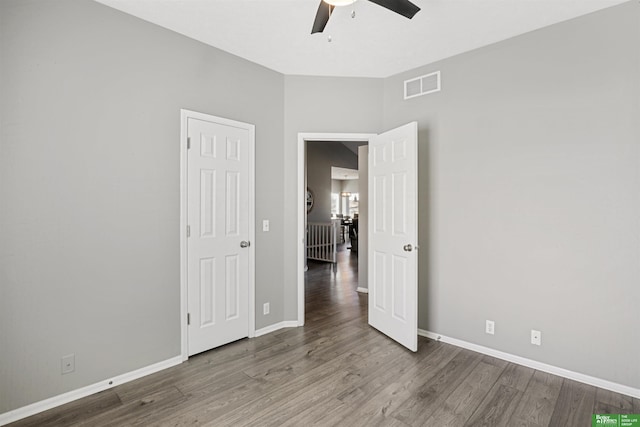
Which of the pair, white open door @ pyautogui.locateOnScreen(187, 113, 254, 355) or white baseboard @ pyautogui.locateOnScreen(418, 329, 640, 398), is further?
white open door @ pyautogui.locateOnScreen(187, 113, 254, 355)

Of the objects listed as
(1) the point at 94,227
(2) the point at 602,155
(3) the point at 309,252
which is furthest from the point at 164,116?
(3) the point at 309,252

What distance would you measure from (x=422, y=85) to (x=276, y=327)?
3087mm

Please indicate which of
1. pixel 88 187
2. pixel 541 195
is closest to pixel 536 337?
pixel 541 195

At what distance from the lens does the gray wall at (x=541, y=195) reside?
2.33m

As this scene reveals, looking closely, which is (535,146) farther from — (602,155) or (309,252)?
(309,252)

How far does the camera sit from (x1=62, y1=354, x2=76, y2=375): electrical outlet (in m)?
2.17

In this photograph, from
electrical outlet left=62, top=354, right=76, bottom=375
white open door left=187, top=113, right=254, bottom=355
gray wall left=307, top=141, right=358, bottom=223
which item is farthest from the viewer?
gray wall left=307, top=141, right=358, bottom=223

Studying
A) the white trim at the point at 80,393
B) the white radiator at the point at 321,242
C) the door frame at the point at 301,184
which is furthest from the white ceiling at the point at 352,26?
the white radiator at the point at 321,242

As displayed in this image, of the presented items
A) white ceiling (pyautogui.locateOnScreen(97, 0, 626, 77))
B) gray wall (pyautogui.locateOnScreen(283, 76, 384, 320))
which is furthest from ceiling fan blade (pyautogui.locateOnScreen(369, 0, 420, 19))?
gray wall (pyautogui.locateOnScreen(283, 76, 384, 320))

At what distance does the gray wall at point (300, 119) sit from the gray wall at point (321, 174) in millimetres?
5528

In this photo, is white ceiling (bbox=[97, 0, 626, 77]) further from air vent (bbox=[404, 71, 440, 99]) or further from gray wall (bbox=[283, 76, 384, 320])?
gray wall (bbox=[283, 76, 384, 320])

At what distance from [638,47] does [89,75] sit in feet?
13.0

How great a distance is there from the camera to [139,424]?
1959 mm

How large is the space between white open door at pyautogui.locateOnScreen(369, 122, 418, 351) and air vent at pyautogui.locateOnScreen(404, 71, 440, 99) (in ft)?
1.90
